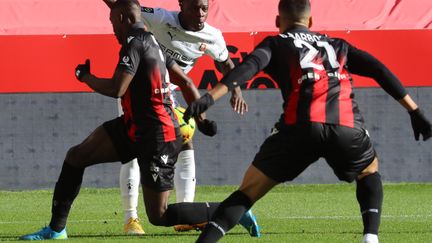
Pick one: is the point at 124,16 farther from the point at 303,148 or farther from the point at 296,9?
the point at 303,148

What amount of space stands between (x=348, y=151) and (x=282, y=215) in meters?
5.13

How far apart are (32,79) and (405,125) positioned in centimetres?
545

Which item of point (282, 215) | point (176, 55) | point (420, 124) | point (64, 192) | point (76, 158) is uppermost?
point (420, 124)

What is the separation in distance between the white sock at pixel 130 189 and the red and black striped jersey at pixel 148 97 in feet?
3.49

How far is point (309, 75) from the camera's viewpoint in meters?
6.99

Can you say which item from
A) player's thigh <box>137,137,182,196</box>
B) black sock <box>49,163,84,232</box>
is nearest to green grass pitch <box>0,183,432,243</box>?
black sock <box>49,163,84,232</box>

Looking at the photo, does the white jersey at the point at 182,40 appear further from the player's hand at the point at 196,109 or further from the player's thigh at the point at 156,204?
the player's hand at the point at 196,109

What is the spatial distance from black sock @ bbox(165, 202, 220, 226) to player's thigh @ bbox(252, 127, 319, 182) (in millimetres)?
1856

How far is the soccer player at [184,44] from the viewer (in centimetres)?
987

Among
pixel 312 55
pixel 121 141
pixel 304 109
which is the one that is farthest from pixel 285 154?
pixel 121 141

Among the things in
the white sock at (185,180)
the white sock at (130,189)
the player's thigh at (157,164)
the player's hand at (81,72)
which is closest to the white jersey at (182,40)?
the white sock at (185,180)

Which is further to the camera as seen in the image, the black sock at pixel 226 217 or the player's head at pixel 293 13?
the player's head at pixel 293 13

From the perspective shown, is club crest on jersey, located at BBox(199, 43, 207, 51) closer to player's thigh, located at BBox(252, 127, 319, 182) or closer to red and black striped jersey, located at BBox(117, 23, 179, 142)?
red and black striped jersey, located at BBox(117, 23, 179, 142)

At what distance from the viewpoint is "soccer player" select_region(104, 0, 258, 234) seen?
9867 millimetres
